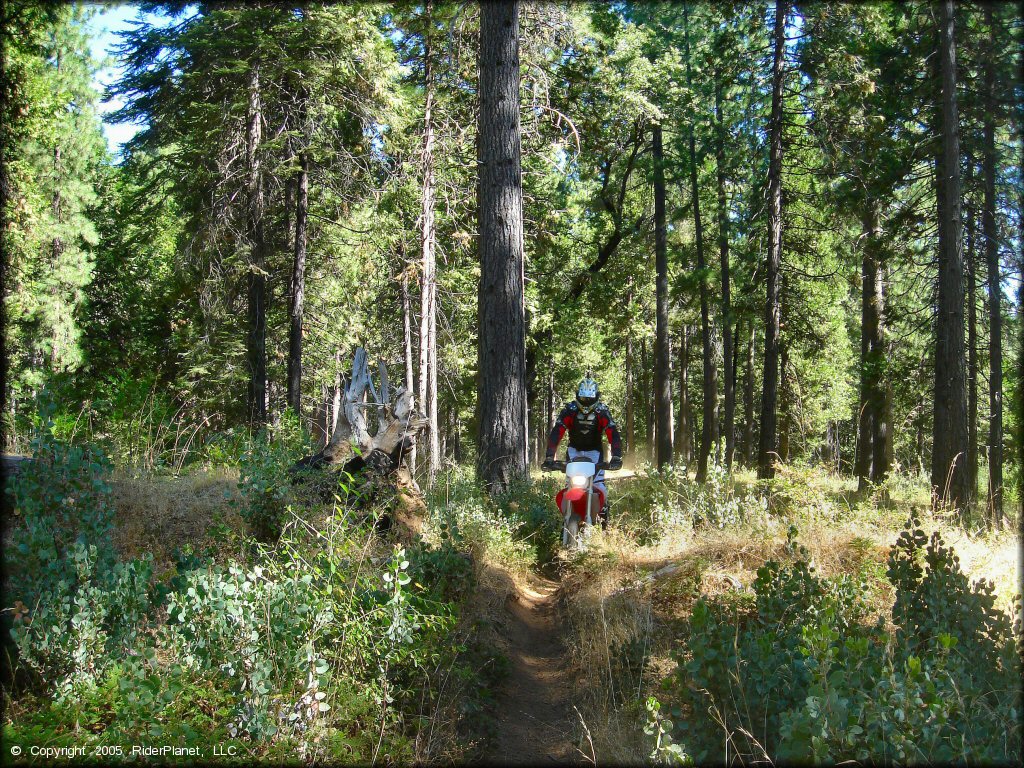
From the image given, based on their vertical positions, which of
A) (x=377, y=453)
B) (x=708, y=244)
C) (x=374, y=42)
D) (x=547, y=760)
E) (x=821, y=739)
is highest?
(x=374, y=42)

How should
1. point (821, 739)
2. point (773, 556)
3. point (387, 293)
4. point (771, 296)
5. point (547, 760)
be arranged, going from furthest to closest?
1. point (387, 293)
2. point (771, 296)
3. point (773, 556)
4. point (547, 760)
5. point (821, 739)

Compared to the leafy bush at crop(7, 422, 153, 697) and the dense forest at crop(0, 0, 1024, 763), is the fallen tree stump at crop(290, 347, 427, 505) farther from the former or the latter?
the leafy bush at crop(7, 422, 153, 697)

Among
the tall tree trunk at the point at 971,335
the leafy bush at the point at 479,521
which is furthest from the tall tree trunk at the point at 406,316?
the tall tree trunk at the point at 971,335

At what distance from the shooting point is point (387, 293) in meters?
22.9

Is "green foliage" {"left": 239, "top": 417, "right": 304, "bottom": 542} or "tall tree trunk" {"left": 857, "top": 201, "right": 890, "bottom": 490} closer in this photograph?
"green foliage" {"left": 239, "top": 417, "right": 304, "bottom": 542}

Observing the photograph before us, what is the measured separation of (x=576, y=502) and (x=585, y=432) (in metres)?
1.42

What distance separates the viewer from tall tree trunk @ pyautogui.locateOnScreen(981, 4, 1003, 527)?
11157mm

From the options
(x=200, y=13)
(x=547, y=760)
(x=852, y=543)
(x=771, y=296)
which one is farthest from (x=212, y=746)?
(x=200, y=13)

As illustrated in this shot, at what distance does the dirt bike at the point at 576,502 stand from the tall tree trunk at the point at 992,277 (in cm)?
535

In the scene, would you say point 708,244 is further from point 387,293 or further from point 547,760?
point 547,760

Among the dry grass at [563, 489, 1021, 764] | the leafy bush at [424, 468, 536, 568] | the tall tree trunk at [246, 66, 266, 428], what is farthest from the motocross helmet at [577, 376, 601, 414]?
the tall tree trunk at [246, 66, 266, 428]

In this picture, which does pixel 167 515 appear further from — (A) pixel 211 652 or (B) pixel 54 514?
(A) pixel 211 652

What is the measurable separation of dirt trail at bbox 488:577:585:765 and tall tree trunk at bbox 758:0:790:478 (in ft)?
31.5

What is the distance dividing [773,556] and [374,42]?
1401 centimetres
